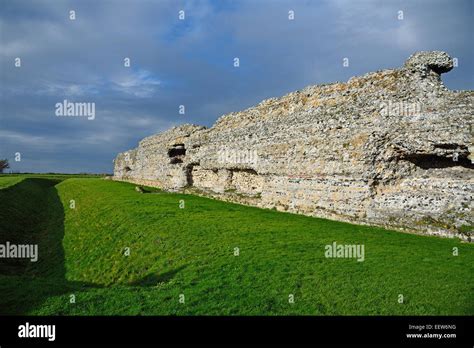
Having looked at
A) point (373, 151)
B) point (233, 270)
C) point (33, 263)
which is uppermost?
point (373, 151)

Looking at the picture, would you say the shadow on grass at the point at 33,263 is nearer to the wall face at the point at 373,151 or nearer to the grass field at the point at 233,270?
the grass field at the point at 233,270

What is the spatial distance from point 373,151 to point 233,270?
27.0 ft

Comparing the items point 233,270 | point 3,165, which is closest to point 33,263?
point 233,270

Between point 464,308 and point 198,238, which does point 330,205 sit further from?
point 464,308

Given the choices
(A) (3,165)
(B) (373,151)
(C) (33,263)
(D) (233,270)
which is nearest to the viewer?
(D) (233,270)

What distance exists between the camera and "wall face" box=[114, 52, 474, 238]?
1260 cm

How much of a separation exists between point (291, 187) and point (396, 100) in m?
6.50

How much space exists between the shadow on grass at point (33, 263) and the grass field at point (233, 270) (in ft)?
0.18

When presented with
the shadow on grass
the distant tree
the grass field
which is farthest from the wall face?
the distant tree

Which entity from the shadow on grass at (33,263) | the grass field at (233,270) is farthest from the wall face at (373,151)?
the shadow on grass at (33,263)

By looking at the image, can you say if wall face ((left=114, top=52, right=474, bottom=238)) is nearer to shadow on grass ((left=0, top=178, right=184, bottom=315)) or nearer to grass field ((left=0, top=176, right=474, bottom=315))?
grass field ((left=0, top=176, right=474, bottom=315))

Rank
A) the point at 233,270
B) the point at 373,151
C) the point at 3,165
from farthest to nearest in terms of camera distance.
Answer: the point at 3,165 < the point at 373,151 < the point at 233,270

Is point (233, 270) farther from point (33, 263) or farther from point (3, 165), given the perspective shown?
point (3, 165)

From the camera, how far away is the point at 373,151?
14.4 m
